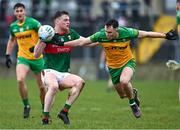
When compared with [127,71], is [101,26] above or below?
below

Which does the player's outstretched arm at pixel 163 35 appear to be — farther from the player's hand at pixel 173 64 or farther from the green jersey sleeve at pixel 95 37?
the player's hand at pixel 173 64

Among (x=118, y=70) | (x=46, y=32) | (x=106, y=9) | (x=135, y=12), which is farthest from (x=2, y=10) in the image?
(x=46, y=32)

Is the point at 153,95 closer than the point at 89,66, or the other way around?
the point at 153,95

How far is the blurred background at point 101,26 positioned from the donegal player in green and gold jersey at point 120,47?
1590 cm

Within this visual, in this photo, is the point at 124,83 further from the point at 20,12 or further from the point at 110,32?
the point at 20,12

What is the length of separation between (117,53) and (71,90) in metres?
1.53

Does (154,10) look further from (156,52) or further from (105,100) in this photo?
(105,100)

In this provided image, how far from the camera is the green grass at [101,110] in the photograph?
1424 cm

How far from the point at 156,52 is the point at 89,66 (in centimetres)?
302

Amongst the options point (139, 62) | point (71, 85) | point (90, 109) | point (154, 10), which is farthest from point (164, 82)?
point (71, 85)

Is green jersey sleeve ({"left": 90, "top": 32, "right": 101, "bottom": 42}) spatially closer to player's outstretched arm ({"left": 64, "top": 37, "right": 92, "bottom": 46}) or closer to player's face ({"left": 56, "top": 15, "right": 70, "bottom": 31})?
player's outstretched arm ({"left": 64, "top": 37, "right": 92, "bottom": 46})

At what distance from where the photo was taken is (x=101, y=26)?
105 ft

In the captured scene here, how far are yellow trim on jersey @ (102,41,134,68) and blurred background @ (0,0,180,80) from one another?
626 inches

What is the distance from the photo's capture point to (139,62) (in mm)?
32844
